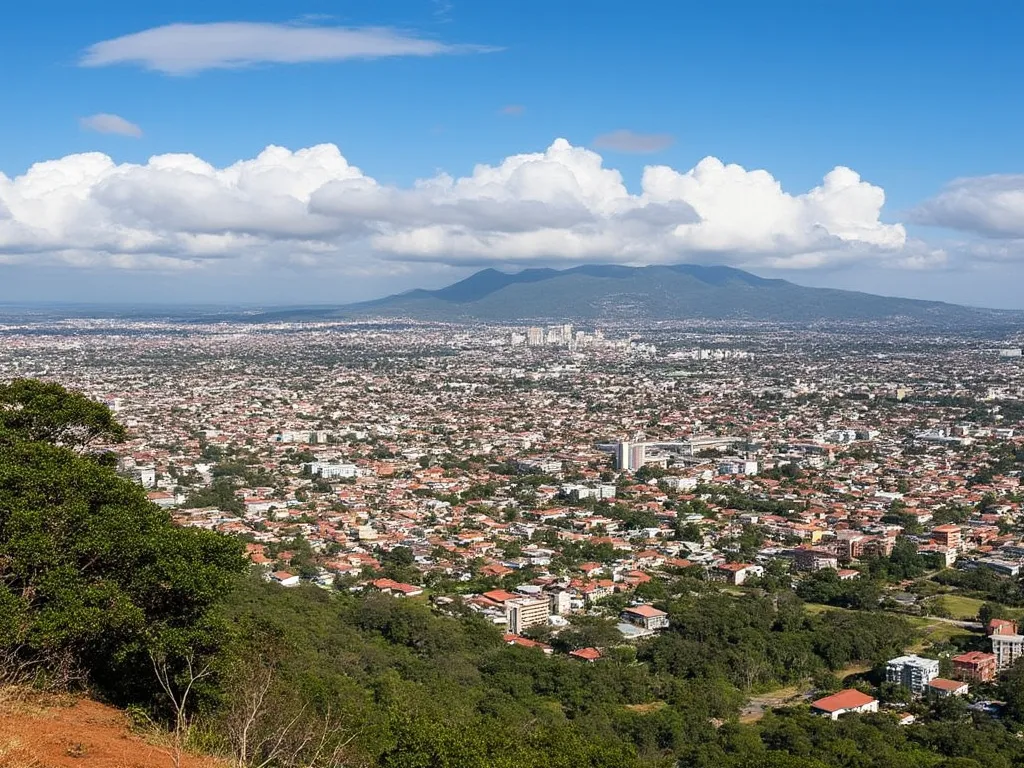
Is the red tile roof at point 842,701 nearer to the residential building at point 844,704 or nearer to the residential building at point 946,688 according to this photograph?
the residential building at point 844,704

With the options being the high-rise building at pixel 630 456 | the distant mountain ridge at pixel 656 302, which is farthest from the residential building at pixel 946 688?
the distant mountain ridge at pixel 656 302

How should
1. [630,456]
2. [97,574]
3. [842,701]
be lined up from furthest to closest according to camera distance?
[630,456] < [842,701] < [97,574]

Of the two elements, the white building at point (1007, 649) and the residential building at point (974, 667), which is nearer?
the residential building at point (974, 667)

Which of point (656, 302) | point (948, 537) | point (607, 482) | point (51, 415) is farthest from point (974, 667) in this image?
point (656, 302)

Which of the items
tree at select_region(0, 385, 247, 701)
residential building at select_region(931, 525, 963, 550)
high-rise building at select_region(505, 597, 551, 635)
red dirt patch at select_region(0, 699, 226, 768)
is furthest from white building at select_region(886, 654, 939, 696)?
red dirt patch at select_region(0, 699, 226, 768)

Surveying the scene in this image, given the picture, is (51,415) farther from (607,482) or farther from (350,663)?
(607,482)

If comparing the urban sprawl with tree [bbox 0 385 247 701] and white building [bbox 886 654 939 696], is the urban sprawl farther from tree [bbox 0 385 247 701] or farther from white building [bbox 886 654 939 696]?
tree [bbox 0 385 247 701]

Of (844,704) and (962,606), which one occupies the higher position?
(844,704)
